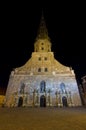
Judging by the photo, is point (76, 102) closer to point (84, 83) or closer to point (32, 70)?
point (84, 83)

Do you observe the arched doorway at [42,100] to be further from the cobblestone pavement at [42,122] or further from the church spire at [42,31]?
the cobblestone pavement at [42,122]

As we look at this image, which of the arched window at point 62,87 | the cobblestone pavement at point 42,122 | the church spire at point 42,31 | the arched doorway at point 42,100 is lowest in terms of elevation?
the cobblestone pavement at point 42,122

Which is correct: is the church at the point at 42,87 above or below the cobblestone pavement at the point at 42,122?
above

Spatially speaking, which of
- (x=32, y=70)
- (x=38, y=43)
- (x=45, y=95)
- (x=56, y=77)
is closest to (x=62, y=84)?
(x=56, y=77)

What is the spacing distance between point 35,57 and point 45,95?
10.4 m

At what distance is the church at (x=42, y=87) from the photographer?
2825cm

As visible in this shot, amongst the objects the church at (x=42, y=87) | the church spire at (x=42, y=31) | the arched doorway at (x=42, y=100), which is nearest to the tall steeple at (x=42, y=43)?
the church spire at (x=42, y=31)

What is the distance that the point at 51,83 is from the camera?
98.6ft

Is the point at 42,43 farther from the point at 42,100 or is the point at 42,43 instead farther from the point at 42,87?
the point at 42,100

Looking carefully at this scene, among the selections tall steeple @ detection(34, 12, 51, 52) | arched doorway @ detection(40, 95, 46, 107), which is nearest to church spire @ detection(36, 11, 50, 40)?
tall steeple @ detection(34, 12, 51, 52)

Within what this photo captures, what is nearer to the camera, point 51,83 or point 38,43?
point 51,83

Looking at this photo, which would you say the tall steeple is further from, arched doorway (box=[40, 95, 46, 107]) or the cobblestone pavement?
the cobblestone pavement

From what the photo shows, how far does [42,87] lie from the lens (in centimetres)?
3008

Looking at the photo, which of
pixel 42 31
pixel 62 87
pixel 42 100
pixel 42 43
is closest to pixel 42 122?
pixel 42 100
